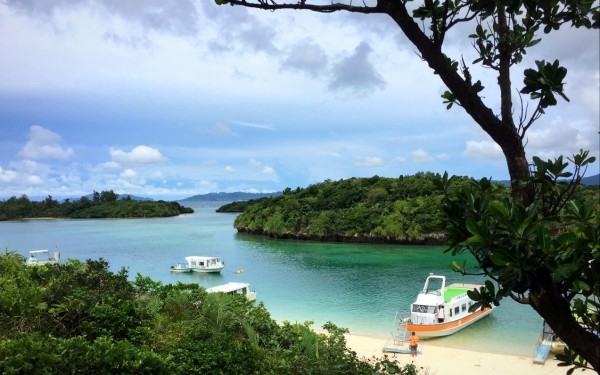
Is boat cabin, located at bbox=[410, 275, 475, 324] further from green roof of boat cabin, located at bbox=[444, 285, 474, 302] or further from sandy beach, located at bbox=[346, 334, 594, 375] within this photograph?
green roof of boat cabin, located at bbox=[444, 285, 474, 302]

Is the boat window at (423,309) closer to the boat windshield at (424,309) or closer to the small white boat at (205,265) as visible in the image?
the boat windshield at (424,309)

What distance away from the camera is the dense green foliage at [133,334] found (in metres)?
4.70

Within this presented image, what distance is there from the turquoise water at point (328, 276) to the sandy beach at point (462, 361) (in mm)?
934

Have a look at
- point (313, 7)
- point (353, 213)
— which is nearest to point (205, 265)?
point (353, 213)

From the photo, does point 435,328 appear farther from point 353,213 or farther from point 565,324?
point 353,213

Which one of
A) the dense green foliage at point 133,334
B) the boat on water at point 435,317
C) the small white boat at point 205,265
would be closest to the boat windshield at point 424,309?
the boat on water at point 435,317

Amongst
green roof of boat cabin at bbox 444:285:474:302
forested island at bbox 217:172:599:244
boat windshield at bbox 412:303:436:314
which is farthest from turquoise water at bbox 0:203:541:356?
forested island at bbox 217:172:599:244

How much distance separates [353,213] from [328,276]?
67.4 ft

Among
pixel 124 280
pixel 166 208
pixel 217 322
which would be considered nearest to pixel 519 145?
pixel 217 322

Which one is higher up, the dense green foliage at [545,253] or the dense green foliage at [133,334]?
the dense green foliage at [545,253]

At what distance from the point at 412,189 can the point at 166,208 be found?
249 feet

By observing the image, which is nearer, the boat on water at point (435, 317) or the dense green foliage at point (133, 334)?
the dense green foliage at point (133, 334)

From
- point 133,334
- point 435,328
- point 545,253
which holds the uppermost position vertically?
point 545,253

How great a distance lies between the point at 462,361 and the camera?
12508mm
